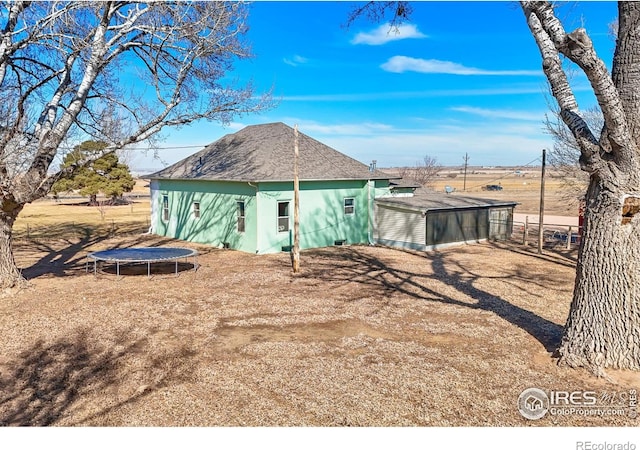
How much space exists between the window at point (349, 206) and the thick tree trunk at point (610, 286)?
13.8m

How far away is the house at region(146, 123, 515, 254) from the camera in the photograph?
1812 cm

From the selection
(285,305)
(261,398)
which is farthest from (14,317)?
(261,398)

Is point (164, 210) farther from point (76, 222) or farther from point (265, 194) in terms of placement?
point (76, 222)

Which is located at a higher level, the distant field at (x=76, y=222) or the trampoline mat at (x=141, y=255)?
the trampoline mat at (x=141, y=255)

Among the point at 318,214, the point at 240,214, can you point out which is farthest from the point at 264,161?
the point at 318,214

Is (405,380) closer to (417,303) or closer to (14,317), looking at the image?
(417,303)

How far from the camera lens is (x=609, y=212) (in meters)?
6.62

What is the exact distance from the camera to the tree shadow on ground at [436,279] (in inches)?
370

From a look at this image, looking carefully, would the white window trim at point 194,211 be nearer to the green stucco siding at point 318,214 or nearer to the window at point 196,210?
the window at point 196,210

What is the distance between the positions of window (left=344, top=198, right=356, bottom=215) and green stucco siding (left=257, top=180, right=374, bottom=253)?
0.07 m

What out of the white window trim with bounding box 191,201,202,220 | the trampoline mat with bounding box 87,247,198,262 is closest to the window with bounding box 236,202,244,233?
the white window trim with bounding box 191,201,202,220

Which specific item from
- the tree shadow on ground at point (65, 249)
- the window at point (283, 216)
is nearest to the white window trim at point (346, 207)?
the window at point (283, 216)

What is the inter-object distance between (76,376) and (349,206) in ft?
49.1

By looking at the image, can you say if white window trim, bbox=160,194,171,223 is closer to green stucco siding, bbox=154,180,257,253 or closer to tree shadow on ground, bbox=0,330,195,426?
green stucco siding, bbox=154,180,257,253
